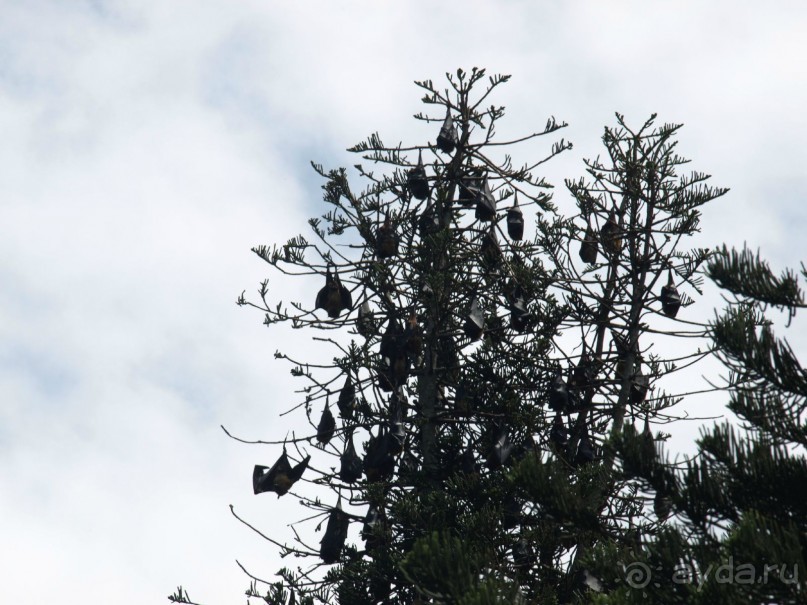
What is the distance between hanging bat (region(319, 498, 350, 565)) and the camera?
30.9ft

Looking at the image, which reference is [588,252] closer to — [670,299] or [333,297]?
[670,299]

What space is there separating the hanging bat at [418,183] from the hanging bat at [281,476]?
301 centimetres

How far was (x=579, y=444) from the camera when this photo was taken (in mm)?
9602

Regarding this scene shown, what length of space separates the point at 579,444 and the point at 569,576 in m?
1.41

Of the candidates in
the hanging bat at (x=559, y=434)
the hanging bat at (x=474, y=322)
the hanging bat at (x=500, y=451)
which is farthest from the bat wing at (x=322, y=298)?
the hanging bat at (x=559, y=434)

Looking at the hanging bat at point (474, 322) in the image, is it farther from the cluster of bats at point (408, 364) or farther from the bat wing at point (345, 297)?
the bat wing at point (345, 297)

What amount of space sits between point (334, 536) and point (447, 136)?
4.29 m

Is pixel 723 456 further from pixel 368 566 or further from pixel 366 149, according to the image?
pixel 366 149

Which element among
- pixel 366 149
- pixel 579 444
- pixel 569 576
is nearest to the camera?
pixel 569 576

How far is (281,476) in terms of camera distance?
9.70 meters

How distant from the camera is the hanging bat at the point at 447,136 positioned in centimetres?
1013

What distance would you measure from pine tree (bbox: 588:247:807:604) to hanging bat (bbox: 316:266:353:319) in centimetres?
480

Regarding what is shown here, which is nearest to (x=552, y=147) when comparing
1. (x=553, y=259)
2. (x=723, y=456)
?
(x=553, y=259)

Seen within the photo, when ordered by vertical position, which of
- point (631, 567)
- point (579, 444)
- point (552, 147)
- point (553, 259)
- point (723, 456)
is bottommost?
point (631, 567)
